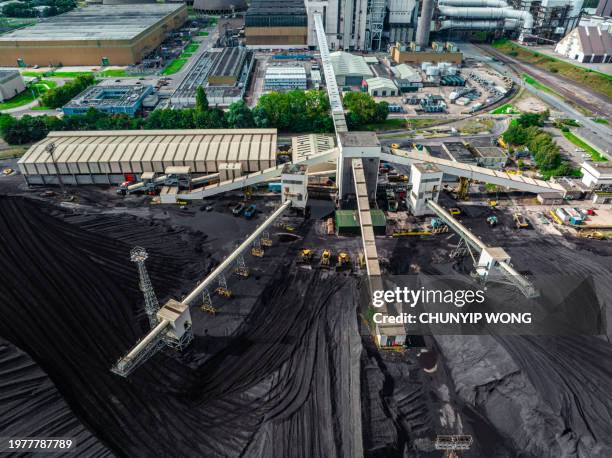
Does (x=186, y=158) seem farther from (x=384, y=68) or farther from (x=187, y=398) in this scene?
(x=384, y=68)

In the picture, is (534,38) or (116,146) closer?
(116,146)

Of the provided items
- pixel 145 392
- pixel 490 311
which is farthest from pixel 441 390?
pixel 145 392

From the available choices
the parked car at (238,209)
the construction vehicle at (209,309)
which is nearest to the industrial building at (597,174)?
the parked car at (238,209)

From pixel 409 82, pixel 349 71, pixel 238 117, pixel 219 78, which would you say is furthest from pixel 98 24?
pixel 409 82

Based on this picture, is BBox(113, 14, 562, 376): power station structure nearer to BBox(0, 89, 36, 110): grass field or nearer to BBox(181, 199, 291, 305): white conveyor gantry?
BBox(181, 199, 291, 305): white conveyor gantry

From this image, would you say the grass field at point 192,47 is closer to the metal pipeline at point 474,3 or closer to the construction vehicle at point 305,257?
the metal pipeline at point 474,3
